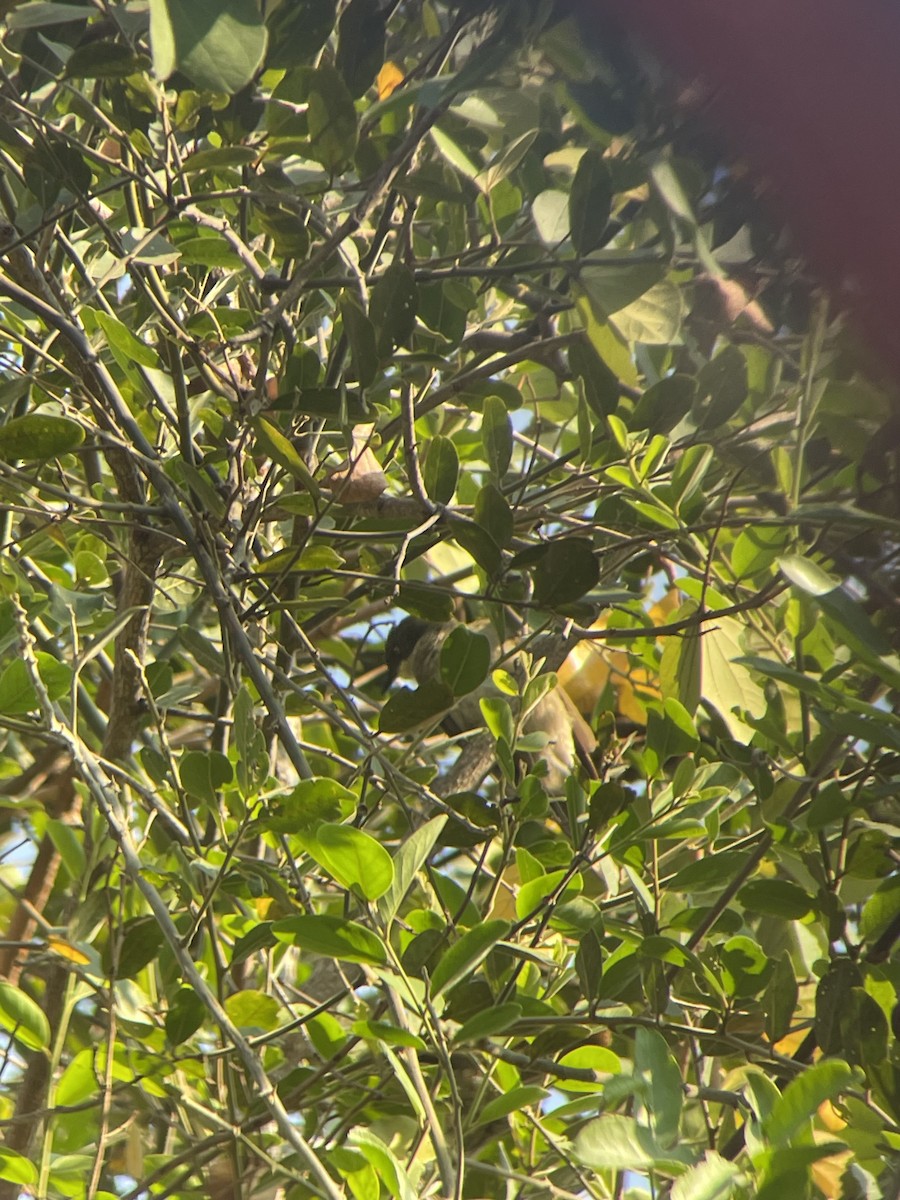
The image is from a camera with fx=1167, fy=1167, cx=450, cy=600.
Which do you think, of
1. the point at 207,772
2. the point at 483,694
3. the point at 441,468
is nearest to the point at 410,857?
the point at 207,772

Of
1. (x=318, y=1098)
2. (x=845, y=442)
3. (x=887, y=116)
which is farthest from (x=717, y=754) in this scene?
(x=887, y=116)

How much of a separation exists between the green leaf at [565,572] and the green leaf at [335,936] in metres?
0.26

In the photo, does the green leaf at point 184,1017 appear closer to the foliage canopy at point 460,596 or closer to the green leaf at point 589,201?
the foliage canopy at point 460,596

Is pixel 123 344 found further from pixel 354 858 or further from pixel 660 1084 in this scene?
pixel 660 1084

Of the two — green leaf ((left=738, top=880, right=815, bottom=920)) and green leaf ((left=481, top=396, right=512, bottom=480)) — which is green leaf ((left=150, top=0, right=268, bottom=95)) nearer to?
green leaf ((left=481, top=396, right=512, bottom=480))

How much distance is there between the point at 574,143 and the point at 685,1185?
691mm

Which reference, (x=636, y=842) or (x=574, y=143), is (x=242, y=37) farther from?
(x=636, y=842)

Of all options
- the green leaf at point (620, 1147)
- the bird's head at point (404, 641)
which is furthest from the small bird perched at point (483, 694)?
the green leaf at point (620, 1147)

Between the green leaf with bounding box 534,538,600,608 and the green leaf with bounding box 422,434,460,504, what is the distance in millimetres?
114

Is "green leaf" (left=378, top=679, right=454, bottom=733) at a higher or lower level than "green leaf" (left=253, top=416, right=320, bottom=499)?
lower

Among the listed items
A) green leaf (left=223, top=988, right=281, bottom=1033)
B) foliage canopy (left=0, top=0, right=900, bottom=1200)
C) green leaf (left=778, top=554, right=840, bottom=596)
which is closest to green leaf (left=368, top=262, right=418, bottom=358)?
foliage canopy (left=0, top=0, right=900, bottom=1200)

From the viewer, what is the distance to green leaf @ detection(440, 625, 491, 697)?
0.77 metres

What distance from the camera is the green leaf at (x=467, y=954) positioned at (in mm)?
557

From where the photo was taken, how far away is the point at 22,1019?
30.5 inches
